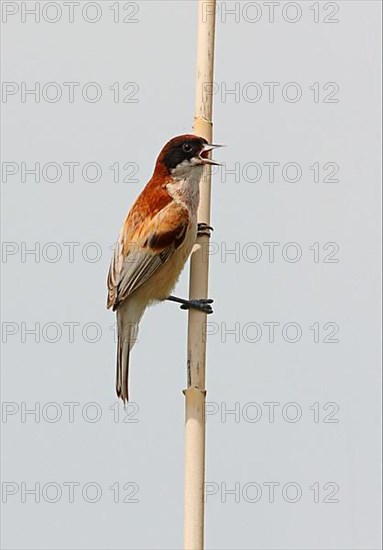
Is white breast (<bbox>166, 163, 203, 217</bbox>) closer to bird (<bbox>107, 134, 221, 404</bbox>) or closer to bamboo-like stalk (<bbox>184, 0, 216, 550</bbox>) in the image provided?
bird (<bbox>107, 134, 221, 404</bbox>)

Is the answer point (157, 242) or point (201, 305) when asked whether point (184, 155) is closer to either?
point (157, 242)

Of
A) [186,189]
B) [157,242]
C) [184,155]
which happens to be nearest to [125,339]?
[157,242]

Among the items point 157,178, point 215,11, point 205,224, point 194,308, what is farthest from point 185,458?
point 157,178

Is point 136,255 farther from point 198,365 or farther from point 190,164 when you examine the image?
point 198,365

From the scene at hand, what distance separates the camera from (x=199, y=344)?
4.07 meters

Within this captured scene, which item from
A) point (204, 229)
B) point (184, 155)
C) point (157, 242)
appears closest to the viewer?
point (204, 229)

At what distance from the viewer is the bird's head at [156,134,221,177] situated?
520 centimetres

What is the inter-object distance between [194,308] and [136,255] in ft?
4.83

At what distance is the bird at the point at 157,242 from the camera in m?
A: 5.46

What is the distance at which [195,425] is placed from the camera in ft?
12.6

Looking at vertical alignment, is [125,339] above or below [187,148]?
below

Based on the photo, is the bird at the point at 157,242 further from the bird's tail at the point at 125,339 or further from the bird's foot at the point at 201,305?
the bird's foot at the point at 201,305

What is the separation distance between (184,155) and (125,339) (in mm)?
953

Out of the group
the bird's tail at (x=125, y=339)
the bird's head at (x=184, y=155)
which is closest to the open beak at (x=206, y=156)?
the bird's head at (x=184, y=155)
